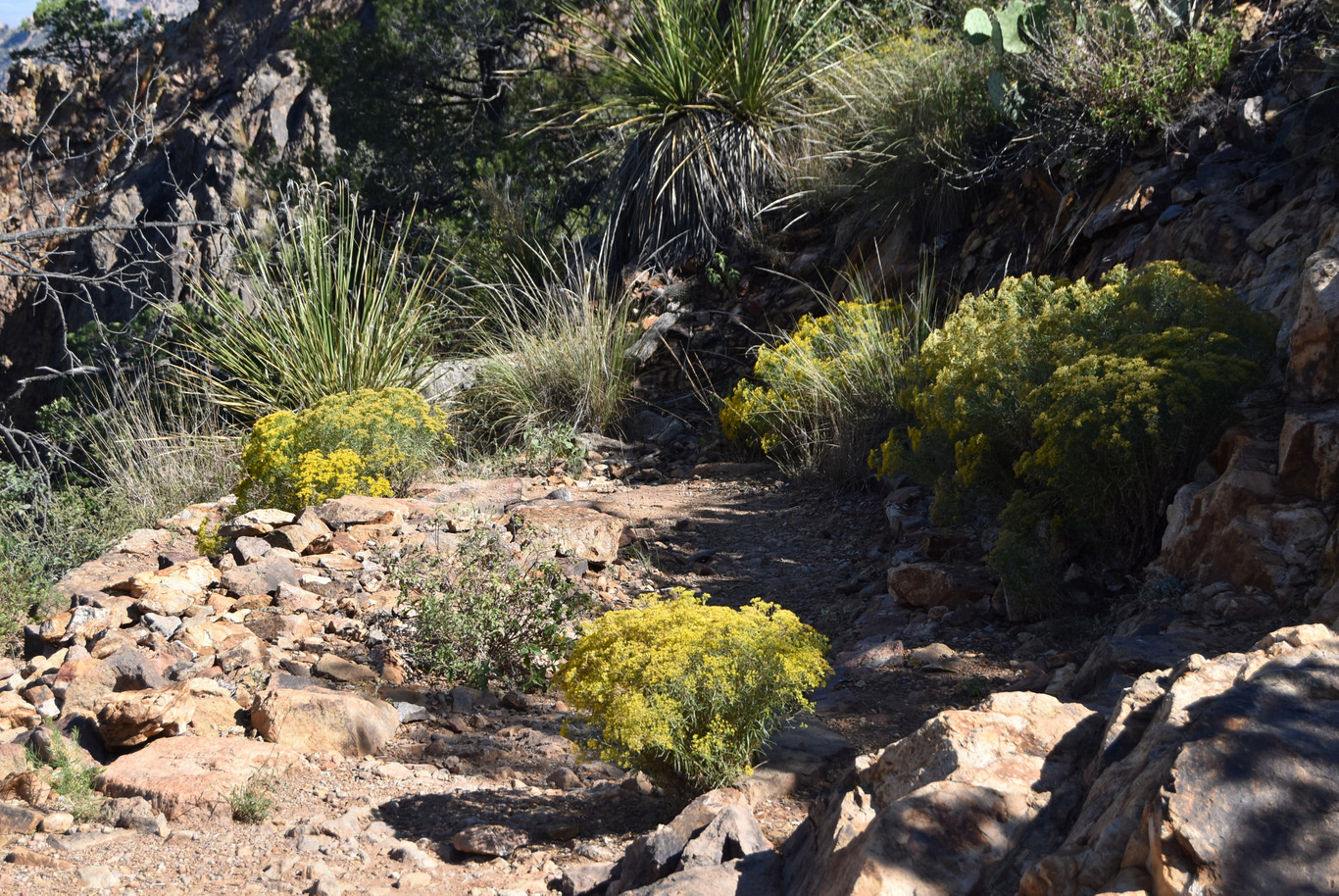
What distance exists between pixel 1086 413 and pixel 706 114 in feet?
21.1

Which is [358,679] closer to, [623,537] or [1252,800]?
[623,537]

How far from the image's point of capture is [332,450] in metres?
5.61

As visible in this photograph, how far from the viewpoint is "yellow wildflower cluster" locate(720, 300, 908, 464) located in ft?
21.0

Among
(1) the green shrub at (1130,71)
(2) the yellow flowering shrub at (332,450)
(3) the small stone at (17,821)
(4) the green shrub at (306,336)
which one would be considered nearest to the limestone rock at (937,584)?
(2) the yellow flowering shrub at (332,450)

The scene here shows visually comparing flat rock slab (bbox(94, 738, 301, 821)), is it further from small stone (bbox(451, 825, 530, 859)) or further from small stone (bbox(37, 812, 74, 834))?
small stone (bbox(451, 825, 530, 859))

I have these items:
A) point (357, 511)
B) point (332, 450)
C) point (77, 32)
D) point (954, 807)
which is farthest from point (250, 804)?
point (77, 32)

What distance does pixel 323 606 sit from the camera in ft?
13.5

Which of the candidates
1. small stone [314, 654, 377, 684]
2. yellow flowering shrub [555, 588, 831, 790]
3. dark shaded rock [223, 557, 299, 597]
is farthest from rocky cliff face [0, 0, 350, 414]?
yellow flowering shrub [555, 588, 831, 790]

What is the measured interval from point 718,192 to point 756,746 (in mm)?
7222

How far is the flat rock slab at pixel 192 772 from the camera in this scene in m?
2.63

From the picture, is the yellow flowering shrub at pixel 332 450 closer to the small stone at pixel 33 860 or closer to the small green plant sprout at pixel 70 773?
the small green plant sprout at pixel 70 773

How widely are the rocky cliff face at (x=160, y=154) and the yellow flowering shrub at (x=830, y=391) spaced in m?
4.19

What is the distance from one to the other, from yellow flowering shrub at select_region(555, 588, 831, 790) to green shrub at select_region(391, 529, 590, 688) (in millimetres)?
1128

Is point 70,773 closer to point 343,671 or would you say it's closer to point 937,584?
point 343,671
